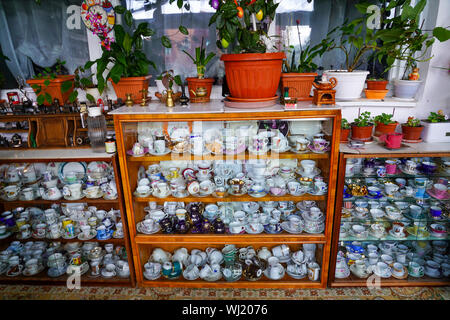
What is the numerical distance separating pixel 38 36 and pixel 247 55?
71.7 inches

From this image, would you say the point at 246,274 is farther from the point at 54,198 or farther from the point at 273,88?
the point at 54,198

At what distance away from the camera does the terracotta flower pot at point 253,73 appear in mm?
1782

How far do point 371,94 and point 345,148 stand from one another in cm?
62

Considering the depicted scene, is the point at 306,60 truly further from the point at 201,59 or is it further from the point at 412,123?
the point at 412,123

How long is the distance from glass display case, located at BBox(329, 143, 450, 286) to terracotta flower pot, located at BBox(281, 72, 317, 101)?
1.92 feet

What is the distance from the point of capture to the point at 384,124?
83.2 inches

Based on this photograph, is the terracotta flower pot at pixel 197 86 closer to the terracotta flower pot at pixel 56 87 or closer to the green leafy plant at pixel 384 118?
the terracotta flower pot at pixel 56 87

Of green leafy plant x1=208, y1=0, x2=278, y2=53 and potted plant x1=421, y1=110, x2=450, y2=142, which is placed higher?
green leafy plant x1=208, y1=0, x2=278, y2=53

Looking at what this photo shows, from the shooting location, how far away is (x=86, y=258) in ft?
8.01

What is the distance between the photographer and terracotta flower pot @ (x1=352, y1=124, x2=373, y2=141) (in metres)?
2.04

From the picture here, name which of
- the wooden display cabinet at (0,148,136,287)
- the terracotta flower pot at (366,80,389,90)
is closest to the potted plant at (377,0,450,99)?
Result: the terracotta flower pot at (366,80,389,90)

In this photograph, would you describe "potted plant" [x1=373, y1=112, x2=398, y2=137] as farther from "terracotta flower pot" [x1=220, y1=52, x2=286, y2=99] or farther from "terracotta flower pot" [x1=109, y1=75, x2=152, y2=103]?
"terracotta flower pot" [x1=109, y1=75, x2=152, y2=103]

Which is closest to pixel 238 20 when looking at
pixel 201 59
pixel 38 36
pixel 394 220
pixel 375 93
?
pixel 201 59
